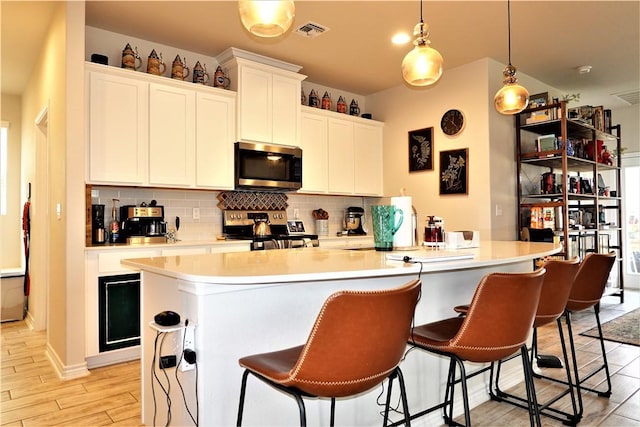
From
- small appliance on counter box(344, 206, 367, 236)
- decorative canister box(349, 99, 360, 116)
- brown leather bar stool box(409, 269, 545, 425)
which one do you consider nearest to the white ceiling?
decorative canister box(349, 99, 360, 116)

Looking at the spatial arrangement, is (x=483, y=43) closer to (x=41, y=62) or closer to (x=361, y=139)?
(x=361, y=139)

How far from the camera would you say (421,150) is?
16.3 ft

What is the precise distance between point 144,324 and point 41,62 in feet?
11.2

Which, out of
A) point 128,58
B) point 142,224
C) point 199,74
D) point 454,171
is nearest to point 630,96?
point 454,171

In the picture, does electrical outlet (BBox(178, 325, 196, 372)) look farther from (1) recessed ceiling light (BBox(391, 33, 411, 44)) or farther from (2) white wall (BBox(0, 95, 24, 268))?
(2) white wall (BBox(0, 95, 24, 268))

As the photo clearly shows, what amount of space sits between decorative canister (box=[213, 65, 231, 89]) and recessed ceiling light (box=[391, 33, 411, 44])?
1663mm

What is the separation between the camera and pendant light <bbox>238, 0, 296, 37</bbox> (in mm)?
1614

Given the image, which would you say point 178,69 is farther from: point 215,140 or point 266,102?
point 266,102

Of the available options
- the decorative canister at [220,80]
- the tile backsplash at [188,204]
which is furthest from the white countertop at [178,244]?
the decorative canister at [220,80]

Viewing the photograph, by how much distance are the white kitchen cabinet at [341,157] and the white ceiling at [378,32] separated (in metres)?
0.61

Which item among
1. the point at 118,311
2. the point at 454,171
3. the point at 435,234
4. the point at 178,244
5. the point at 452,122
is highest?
the point at 452,122

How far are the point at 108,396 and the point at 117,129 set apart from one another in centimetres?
204

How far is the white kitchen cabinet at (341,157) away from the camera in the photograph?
198 inches

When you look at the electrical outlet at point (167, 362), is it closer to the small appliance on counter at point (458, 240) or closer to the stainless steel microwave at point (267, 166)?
the small appliance on counter at point (458, 240)
